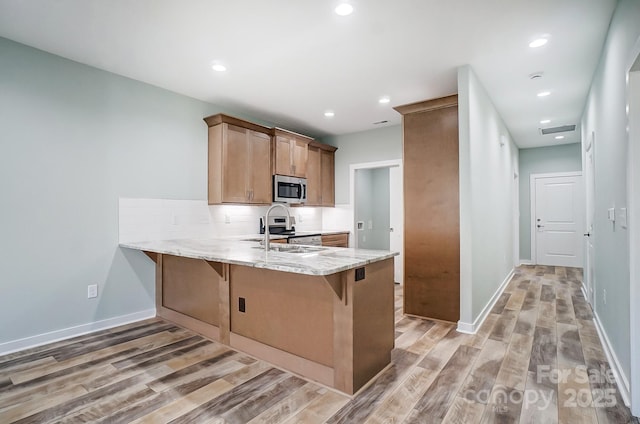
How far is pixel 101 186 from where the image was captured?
3.26 m

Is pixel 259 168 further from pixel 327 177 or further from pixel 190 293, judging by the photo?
pixel 190 293

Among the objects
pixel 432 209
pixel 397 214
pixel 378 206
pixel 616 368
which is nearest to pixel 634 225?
pixel 616 368

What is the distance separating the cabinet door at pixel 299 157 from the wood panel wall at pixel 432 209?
6.25ft

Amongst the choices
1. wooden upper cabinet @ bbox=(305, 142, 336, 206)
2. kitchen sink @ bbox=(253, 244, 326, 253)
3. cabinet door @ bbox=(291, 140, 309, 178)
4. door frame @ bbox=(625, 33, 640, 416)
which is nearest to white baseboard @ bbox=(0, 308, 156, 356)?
kitchen sink @ bbox=(253, 244, 326, 253)

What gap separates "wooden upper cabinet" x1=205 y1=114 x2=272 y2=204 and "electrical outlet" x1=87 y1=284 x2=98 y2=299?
1.53 meters

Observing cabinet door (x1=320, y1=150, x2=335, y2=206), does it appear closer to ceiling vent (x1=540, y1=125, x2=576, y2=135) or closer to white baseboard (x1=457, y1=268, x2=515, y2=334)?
white baseboard (x1=457, y1=268, x2=515, y2=334)

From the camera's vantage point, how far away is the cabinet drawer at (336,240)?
5.29 metres

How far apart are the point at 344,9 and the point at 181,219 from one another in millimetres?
2857

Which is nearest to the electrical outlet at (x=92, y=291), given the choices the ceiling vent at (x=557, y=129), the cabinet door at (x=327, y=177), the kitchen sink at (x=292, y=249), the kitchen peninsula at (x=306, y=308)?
the kitchen peninsula at (x=306, y=308)

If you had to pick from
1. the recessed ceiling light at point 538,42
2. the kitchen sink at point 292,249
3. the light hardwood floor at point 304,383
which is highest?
the recessed ceiling light at point 538,42

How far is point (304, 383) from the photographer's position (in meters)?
2.22

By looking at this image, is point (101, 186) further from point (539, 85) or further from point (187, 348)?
point (539, 85)

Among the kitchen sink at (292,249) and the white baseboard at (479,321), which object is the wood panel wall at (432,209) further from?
the kitchen sink at (292,249)

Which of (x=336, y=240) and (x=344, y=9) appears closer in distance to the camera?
(x=344, y=9)
